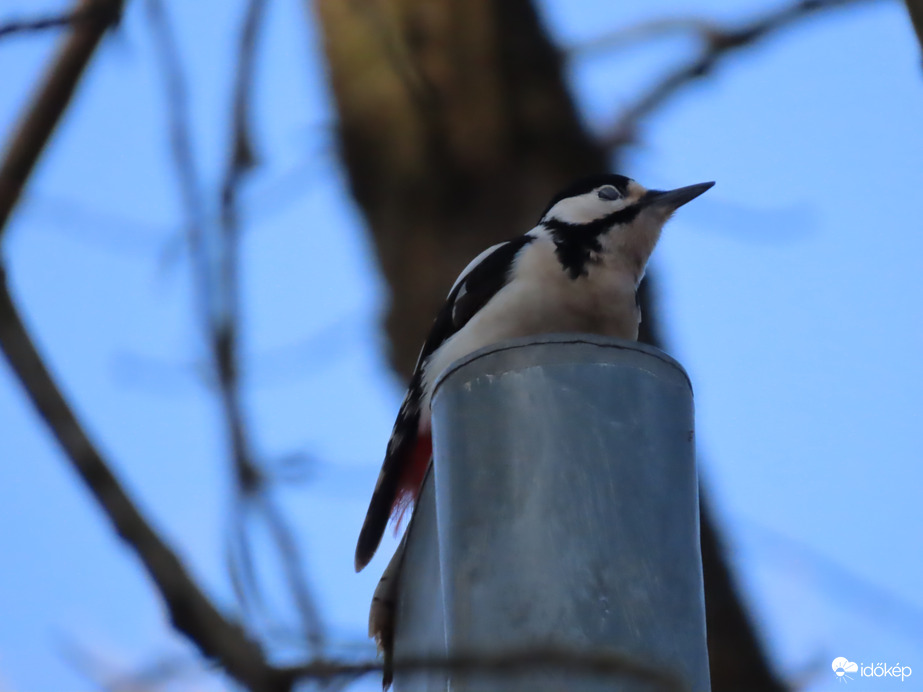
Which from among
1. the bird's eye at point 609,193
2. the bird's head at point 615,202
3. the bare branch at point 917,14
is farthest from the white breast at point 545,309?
the bare branch at point 917,14

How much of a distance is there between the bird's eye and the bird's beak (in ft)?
0.28

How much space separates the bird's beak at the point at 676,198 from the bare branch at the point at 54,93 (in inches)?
80.4

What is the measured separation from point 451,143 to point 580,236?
1.50 metres

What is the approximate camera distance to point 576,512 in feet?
6.95

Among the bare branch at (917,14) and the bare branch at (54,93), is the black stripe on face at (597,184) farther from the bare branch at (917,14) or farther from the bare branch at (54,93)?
the bare branch at (54,93)

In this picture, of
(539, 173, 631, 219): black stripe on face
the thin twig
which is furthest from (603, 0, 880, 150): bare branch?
the thin twig

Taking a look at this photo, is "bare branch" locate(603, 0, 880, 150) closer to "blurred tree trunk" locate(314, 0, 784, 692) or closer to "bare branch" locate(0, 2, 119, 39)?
"blurred tree trunk" locate(314, 0, 784, 692)

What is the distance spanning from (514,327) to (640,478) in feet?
3.14

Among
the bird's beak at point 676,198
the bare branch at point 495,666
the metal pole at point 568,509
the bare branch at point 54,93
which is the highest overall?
the bare branch at point 54,93

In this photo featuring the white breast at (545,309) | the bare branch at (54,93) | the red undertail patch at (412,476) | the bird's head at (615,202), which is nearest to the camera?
the bare branch at (54,93)

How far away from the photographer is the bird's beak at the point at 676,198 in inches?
144

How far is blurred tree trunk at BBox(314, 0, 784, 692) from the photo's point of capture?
473 centimetres

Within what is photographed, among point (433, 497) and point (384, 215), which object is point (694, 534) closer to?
point (433, 497)

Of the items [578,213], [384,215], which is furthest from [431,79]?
[578,213]
